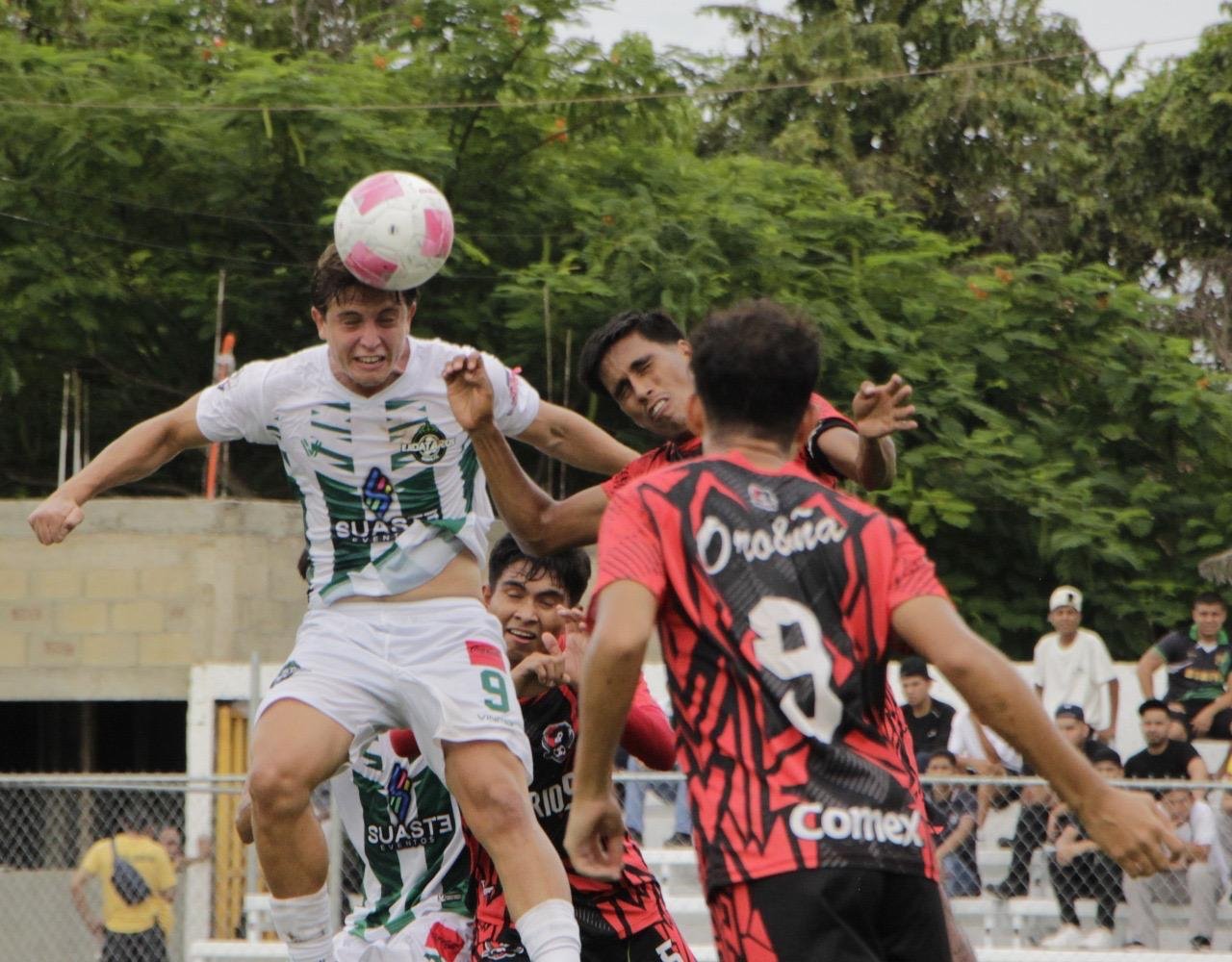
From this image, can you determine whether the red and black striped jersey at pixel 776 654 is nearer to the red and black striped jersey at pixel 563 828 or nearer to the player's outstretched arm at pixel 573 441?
the red and black striped jersey at pixel 563 828

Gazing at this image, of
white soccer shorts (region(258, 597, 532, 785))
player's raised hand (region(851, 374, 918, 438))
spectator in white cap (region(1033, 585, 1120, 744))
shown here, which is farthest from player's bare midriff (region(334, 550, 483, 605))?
spectator in white cap (region(1033, 585, 1120, 744))

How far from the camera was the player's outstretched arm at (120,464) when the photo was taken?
5.56 metres

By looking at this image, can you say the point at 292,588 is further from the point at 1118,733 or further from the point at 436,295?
the point at 1118,733

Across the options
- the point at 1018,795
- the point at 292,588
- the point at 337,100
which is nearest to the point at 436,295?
the point at 337,100

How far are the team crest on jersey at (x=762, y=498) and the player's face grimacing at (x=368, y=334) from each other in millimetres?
2166

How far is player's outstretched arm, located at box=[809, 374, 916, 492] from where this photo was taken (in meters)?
5.09

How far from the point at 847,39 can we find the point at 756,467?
2407 centimetres

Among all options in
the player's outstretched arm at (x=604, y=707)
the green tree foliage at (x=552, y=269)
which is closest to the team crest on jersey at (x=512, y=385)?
the player's outstretched arm at (x=604, y=707)

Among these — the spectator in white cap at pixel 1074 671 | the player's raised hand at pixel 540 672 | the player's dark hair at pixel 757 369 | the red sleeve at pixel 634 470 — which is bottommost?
the player's raised hand at pixel 540 672

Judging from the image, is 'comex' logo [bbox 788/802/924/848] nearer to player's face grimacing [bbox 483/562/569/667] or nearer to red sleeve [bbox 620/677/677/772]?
red sleeve [bbox 620/677/677/772]

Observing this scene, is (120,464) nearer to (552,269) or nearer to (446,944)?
(446,944)

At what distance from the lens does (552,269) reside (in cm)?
1800

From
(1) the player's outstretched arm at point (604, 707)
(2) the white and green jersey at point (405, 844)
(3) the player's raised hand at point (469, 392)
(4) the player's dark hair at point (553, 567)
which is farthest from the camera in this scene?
(2) the white and green jersey at point (405, 844)

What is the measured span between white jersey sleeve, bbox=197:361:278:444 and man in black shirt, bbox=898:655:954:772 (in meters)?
6.48
